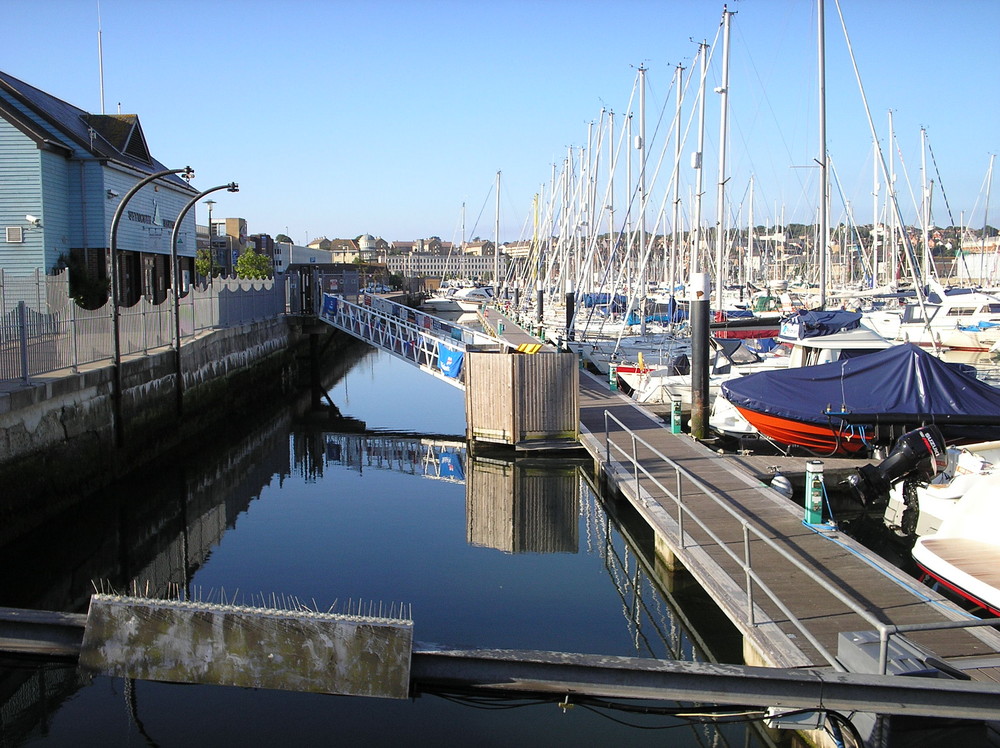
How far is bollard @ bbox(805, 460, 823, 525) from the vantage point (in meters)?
12.0

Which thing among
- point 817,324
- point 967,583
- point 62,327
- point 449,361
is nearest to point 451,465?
point 449,361

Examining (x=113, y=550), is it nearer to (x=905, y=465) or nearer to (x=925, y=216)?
(x=905, y=465)

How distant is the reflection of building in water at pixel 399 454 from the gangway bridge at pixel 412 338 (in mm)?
2156

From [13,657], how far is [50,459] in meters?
7.10

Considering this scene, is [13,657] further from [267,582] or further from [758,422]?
[758,422]

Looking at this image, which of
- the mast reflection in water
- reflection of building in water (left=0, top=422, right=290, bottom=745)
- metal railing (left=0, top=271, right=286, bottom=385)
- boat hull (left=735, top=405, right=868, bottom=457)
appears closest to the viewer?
the mast reflection in water

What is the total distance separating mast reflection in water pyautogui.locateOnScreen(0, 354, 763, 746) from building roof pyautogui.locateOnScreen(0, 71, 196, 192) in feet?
47.7

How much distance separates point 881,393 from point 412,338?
54.0 ft

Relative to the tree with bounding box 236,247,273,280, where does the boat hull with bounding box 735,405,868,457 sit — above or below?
below

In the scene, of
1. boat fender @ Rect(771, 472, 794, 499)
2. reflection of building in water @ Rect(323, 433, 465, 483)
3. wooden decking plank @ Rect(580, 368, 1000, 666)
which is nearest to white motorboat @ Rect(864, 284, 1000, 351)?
reflection of building in water @ Rect(323, 433, 465, 483)

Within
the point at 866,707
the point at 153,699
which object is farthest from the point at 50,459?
the point at 866,707

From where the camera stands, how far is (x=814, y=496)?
39.5 feet

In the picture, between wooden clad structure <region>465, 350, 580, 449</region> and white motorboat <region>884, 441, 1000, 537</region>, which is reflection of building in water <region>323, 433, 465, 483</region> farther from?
white motorboat <region>884, 441, 1000, 537</region>

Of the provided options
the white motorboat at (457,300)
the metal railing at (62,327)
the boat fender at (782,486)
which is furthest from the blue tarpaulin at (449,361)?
the white motorboat at (457,300)
